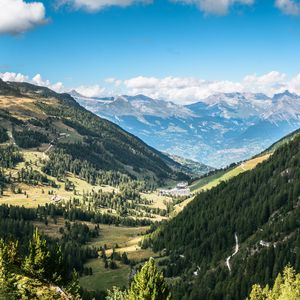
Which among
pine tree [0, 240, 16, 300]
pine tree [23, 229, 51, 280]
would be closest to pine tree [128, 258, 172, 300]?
pine tree [0, 240, 16, 300]

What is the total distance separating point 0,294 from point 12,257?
2638cm

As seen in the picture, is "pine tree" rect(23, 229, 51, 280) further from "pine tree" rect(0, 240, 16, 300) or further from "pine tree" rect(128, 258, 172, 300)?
"pine tree" rect(128, 258, 172, 300)

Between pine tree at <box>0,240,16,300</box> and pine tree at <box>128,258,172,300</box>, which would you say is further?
pine tree at <box>128,258,172,300</box>

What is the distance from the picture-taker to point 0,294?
52.1m

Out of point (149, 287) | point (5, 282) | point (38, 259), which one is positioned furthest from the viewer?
point (38, 259)

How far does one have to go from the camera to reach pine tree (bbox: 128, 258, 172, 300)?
2586 inches

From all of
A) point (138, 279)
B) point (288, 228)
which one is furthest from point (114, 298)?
point (288, 228)

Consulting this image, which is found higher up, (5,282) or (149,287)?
(5,282)

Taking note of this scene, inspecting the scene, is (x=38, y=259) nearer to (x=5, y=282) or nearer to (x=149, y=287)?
(x=149, y=287)

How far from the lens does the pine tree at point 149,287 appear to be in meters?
65.7

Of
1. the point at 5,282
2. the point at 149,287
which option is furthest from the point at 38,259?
the point at 5,282

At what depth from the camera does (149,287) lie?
216ft

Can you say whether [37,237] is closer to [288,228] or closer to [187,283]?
[187,283]

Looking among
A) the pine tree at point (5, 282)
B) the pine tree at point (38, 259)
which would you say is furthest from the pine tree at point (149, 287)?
the pine tree at point (38, 259)
